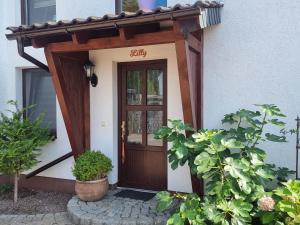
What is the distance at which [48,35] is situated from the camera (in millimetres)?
4980

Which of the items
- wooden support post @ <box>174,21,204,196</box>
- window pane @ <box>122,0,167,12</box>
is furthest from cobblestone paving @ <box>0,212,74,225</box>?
window pane @ <box>122,0,167,12</box>

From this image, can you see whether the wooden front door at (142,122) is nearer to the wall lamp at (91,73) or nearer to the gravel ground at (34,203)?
the wall lamp at (91,73)

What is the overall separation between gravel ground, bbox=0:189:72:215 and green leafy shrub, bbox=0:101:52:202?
227 mm

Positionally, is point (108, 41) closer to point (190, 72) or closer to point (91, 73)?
point (190, 72)

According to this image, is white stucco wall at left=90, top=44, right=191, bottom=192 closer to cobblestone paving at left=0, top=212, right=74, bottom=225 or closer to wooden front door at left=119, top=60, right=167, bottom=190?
wooden front door at left=119, top=60, right=167, bottom=190

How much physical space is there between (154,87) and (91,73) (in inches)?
47.6

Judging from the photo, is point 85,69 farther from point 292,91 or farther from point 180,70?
point 292,91

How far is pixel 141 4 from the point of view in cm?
602

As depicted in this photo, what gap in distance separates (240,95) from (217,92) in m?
0.35

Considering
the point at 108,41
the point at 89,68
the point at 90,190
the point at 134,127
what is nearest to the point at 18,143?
the point at 90,190

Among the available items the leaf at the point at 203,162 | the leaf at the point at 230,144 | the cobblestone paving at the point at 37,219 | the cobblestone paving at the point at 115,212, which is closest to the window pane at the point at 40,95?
the cobblestone paving at the point at 37,219

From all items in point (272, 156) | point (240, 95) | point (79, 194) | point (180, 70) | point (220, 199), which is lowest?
point (79, 194)

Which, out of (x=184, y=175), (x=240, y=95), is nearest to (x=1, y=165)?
(x=184, y=175)

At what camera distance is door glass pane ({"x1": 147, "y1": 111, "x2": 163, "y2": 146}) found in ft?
19.3
